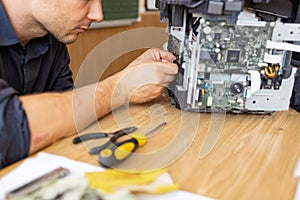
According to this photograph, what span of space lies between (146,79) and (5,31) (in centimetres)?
44

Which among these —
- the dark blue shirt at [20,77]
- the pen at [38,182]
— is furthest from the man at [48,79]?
the pen at [38,182]

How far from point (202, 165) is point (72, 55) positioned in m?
1.96

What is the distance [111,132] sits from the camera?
2.49 feet

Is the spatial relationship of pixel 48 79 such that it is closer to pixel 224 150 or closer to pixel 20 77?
pixel 20 77

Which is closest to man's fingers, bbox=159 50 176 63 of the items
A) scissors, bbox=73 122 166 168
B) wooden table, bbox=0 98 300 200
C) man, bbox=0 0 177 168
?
man, bbox=0 0 177 168

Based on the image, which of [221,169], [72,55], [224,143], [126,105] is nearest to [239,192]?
[221,169]

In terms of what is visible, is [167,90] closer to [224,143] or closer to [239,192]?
[224,143]

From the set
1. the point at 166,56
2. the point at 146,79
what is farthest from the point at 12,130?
the point at 166,56

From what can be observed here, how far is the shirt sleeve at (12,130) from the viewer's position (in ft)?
2.02

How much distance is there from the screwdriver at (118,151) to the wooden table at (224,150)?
1 centimetres

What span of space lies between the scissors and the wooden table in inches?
0.6

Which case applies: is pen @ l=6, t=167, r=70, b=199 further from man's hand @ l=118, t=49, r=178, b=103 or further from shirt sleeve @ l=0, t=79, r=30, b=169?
man's hand @ l=118, t=49, r=178, b=103

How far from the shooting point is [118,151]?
631 mm

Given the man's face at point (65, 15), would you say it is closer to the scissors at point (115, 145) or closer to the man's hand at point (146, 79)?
the man's hand at point (146, 79)
